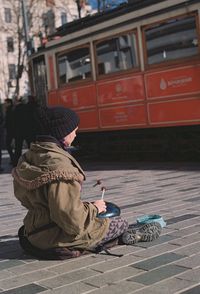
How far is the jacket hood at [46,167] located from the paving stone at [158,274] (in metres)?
0.81

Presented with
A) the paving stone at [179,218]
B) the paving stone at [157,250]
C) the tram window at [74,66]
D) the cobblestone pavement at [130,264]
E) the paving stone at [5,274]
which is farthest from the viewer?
the tram window at [74,66]

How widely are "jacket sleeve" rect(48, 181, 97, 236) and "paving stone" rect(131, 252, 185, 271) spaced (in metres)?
0.53

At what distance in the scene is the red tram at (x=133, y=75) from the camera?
1014 centimetres

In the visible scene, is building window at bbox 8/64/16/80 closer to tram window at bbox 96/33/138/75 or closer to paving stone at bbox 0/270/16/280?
tram window at bbox 96/33/138/75

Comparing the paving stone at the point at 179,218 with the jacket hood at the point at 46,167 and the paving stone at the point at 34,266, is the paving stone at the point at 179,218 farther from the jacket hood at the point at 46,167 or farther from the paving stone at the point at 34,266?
the jacket hood at the point at 46,167

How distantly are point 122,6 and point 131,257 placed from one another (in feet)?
28.0

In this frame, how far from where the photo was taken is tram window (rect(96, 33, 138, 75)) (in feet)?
36.5

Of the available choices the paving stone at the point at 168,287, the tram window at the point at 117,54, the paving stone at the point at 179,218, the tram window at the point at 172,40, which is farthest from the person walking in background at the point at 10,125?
the paving stone at the point at 168,287

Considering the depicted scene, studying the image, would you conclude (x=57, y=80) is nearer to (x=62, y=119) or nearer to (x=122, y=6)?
(x=122, y=6)

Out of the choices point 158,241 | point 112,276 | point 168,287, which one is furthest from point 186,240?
point 168,287

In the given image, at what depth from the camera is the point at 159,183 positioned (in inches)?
329

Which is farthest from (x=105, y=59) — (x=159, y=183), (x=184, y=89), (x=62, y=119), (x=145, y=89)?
(x=62, y=119)

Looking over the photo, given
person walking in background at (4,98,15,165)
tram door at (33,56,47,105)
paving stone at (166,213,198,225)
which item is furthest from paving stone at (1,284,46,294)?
tram door at (33,56,47,105)

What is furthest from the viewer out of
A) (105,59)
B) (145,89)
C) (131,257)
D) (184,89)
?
(105,59)
